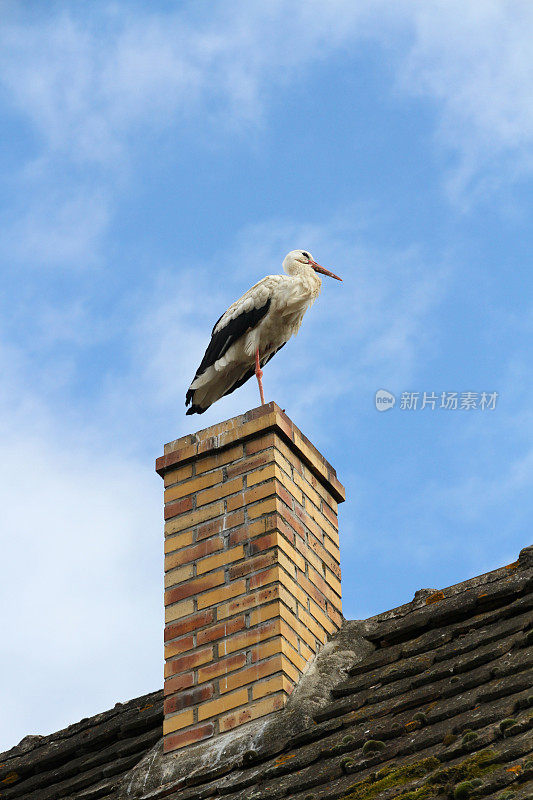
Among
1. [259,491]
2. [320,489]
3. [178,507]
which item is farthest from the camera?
[320,489]

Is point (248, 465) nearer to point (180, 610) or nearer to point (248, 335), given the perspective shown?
point (180, 610)

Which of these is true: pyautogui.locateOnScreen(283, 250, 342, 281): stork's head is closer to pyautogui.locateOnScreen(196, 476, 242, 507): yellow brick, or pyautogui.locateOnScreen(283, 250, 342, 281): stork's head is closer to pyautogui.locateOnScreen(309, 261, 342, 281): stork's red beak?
pyautogui.locateOnScreen(309, 261, 342, 281): stork's red beak

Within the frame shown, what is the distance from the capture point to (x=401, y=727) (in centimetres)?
455

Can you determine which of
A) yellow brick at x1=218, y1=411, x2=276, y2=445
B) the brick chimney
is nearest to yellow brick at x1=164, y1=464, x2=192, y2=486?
the brick chimney

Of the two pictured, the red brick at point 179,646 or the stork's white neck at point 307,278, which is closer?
the red brick at point 179,646

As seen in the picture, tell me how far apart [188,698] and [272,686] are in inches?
17.6

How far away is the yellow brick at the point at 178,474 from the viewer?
6.26 metres

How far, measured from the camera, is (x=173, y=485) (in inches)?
247

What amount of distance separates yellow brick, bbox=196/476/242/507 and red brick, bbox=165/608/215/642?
1.95 feet

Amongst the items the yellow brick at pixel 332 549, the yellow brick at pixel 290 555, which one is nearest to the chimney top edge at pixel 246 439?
the yellow brick at pixel 332 549

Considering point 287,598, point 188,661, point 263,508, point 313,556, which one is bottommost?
point 188,661

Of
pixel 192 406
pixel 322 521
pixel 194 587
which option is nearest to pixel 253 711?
pixel 194 587

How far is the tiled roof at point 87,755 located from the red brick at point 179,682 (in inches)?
12.8

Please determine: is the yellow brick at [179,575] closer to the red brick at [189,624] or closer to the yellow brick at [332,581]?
the red brick at [189,624]
